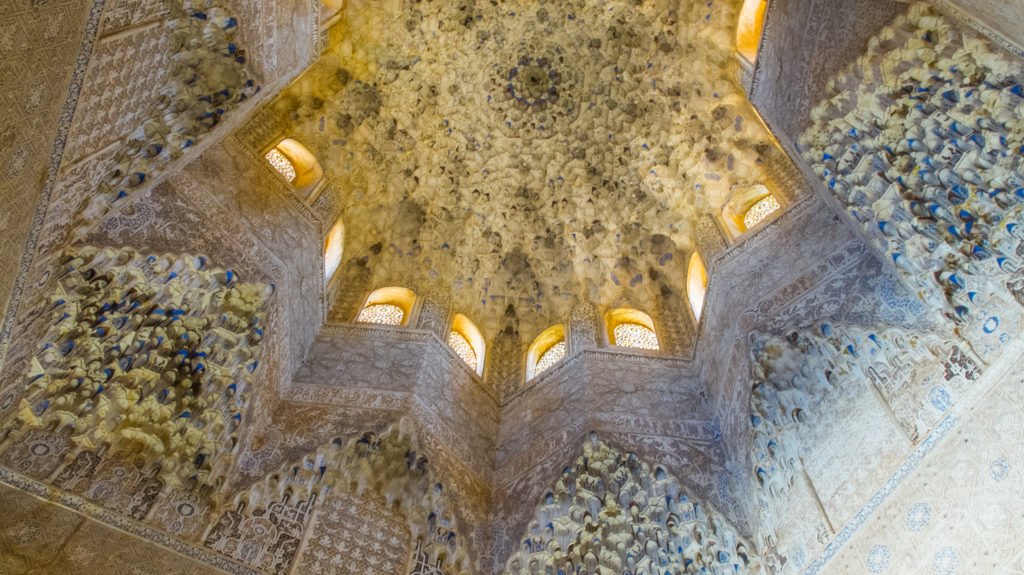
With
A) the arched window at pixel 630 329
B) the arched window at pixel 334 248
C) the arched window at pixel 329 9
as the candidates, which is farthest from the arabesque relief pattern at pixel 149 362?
the arched window at pixel 630 329

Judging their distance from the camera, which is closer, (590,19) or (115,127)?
(115,127)

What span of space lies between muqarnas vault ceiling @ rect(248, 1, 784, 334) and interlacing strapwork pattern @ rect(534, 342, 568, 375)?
0.45 metres

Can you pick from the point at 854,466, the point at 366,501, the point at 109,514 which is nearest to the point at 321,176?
the point at 366,501

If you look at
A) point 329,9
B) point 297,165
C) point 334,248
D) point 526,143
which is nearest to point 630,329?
point 526,143

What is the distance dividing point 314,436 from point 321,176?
3.42 metres

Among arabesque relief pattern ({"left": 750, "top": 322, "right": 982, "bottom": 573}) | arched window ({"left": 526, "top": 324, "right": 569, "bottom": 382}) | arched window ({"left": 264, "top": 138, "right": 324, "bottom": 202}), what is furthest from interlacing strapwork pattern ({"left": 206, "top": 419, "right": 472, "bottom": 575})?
arched window ({"left": 264, "top": 138, "right": 324, "bottom": 202})

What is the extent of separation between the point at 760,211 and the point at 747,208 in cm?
27

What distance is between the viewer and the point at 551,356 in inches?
356

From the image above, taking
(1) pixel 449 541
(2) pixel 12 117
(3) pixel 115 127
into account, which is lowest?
(1) pixel 449 541

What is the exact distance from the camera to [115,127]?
5.28 metres

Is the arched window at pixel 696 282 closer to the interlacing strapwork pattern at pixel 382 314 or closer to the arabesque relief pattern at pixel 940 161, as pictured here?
the arabesque relief pattern at pixel 940 161

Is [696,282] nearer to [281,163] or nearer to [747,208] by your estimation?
[747,208]

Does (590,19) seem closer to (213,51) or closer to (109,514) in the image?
(213,51)

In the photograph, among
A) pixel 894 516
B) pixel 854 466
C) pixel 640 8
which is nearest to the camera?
pixel 894 516
